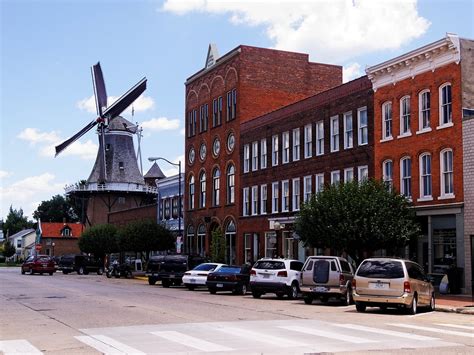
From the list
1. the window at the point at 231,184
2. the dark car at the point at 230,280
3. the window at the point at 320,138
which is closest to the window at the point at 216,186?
the window at the point at 231,184

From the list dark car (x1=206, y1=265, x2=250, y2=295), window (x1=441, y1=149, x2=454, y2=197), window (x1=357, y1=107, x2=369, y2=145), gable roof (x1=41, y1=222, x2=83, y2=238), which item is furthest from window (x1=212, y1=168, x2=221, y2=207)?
gable roof (x1=41, y1=222, x2=83, y2=238)

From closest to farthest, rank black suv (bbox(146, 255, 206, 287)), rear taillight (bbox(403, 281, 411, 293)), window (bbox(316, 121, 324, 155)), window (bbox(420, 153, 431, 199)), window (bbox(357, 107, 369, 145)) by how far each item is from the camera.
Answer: rear taillight (bbox(403, 281, 411, 293)) → window (bbox(420, 153, 431, 199)) → window (bbox(357, 107, 369, 145)) → black suv (bbox(146, 255, 206, 287)) → window (bbox(316, 121, 324, 155))

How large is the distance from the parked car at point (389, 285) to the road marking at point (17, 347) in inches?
444

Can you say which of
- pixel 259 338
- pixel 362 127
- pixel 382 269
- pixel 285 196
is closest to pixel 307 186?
pixel 285 196

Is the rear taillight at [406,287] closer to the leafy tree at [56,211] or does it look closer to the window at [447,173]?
the window at [447,173]

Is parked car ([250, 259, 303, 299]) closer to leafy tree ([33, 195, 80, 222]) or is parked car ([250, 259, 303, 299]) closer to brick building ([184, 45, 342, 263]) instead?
brick building ([184, 45, 342, 263])

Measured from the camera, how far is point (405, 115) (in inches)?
1362

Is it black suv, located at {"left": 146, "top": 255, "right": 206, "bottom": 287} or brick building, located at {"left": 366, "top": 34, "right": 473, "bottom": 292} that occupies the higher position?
brick building, located at {"left": 366, "top": 34, "right": 473, "bottom": 292}

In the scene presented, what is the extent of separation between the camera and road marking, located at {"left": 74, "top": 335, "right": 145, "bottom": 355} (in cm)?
1229

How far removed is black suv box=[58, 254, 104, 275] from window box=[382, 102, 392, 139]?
120ft

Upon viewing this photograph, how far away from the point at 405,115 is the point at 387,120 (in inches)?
54.1

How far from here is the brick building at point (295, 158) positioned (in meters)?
38.2

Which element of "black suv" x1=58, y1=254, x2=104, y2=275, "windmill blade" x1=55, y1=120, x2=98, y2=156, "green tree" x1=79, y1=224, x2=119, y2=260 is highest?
"windmill blade" x1=55, y1=120, x2=98, y2=156

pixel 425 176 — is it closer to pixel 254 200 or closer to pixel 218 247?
pixel 254 200
